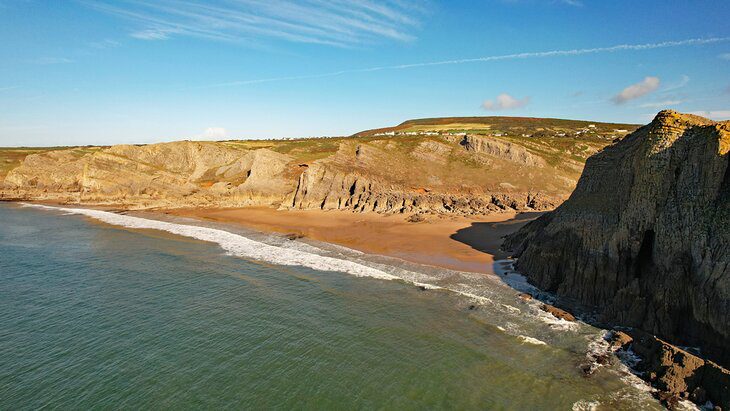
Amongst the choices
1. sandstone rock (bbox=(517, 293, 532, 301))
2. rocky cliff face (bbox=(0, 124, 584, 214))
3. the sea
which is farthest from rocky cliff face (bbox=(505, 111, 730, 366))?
rocky cliff face (bbox=(0, 124, 584, 214))

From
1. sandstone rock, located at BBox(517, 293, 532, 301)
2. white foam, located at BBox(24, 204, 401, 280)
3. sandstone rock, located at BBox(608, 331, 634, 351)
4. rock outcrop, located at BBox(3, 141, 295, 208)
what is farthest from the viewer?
rock outcrop, located at BBox(3, 141, 295, 208)

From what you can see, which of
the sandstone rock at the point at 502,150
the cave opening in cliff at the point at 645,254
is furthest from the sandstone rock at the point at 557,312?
the sandstone rock at the point at 502,150

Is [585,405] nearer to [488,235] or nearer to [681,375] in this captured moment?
[681,375]

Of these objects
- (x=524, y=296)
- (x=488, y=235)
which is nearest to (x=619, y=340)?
(x=524, y=296)

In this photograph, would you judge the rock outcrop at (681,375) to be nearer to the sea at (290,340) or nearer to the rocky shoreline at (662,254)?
the rocky shoreline at (662,254)

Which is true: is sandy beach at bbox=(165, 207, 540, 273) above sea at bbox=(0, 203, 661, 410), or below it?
above

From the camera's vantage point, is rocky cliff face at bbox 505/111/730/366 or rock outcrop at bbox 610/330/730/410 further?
rocky cliff face at bbox 505/111/730/366

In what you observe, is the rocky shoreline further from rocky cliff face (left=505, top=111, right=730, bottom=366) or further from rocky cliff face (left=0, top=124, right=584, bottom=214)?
rocky cliff face (left=0, top=124, right=584, bottom=214)
